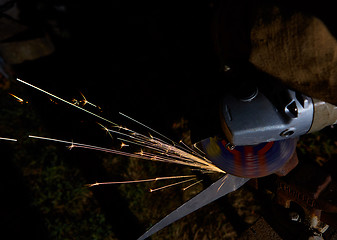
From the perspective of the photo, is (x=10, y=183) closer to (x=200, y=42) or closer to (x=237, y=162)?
(x=237, y=162)

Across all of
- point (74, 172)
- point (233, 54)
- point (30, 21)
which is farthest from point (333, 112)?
point (30, 21)

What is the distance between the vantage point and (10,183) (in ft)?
13.2

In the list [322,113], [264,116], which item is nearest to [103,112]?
[264,116]

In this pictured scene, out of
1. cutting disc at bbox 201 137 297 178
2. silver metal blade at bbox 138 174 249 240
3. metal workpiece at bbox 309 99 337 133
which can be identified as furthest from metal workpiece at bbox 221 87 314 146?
silver metal blade at bbox 138 174 249 240

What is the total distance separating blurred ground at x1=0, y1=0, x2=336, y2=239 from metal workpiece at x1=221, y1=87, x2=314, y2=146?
2.04m

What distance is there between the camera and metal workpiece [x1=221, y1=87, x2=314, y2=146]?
1659 millimetres

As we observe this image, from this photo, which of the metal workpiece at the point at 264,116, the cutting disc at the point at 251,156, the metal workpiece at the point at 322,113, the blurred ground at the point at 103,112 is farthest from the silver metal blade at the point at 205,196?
the blurred ground at the point at 103,112

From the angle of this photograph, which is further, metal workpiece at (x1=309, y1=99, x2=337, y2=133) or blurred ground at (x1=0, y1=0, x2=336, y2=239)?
blurred ground at (x1=0, y1=0, x2=336, y2=239)

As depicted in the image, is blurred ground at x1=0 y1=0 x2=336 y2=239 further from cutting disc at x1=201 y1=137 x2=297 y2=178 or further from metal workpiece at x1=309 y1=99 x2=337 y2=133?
metal workpiece at x1=309 y1=99 x2=337 y2=133

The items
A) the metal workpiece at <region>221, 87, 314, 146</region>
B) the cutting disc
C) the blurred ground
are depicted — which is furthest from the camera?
the blurred ground

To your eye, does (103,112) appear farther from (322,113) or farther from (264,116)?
(322,113)

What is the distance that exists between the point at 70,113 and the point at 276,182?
370 centimetres

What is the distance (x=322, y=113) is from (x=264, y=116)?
0.45 m

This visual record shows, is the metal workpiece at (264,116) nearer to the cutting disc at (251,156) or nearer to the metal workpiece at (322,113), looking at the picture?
the metal workpiece at (322,113)
